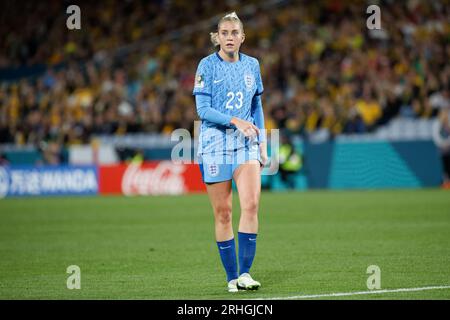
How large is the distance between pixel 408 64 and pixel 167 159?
302 inches

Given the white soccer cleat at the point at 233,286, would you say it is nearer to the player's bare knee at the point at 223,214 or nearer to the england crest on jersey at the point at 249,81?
the player's bare knee at the point at 223,214

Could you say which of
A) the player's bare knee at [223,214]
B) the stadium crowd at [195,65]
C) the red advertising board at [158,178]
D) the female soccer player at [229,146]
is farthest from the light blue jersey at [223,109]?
the stadium crowd at [195,65]

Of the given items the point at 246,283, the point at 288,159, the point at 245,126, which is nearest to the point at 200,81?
the point at 245,126

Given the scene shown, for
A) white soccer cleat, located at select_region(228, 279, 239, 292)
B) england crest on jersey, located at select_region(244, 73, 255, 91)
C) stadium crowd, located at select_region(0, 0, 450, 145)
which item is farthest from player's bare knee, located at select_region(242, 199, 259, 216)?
stadium crowd, located at select_region(0, 0, 450, 145)

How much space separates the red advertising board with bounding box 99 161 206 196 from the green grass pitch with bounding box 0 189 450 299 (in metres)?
4.19

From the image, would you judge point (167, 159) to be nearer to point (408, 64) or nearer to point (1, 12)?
point (408, 64)

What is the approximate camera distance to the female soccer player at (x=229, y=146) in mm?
8797

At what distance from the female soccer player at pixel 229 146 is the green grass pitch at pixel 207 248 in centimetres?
46

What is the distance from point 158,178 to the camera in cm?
2662

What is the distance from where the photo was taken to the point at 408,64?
90.3ft

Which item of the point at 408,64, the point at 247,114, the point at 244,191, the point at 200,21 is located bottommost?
the point at 244,191

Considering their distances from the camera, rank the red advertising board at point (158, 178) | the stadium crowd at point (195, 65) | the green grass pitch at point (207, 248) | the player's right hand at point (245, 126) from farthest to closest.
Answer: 1. the stadium crowd at point (195, 65)
2. the red advertising board at point (158, 178)
3. the green grass pitch at point (207, 248)
4. the player's right hand at point (245, 126)
